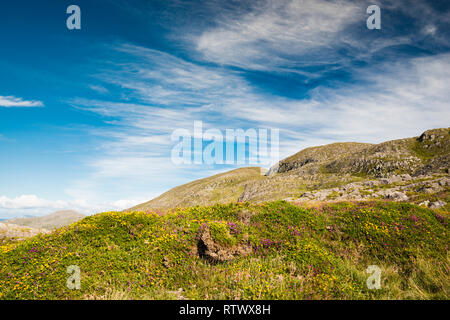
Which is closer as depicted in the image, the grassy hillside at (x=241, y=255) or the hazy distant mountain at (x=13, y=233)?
the grassy hillside at (x=241, y=255)

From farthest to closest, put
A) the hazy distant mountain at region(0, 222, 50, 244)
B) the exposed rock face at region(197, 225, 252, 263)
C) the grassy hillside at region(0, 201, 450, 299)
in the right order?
1. the hazy distant mountain at region(0, 222, 50, 244)
2. the exposed rock face at region(197, 225, 252, 263)
3. the grassy hillside at region(0, 201, 450, 299)

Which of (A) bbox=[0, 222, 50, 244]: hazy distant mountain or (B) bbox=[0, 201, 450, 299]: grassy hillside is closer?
(B) bbox=[0, 201, 450, 299]: grassy hillside

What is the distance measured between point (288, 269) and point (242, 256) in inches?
76.1

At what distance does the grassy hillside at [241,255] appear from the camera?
7441 mm

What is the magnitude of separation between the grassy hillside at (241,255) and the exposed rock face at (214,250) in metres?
0.04

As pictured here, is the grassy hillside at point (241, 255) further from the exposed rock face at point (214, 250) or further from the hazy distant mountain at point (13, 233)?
the hazy distant mountain at point (13, 233)

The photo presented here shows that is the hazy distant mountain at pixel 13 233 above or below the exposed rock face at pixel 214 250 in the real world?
below

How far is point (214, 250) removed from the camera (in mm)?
9297

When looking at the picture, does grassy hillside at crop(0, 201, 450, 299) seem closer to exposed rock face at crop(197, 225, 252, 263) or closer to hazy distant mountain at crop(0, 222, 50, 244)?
exposed rock face at crop(197, 225, 252, 263)

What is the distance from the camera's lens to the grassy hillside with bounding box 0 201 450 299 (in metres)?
7.44

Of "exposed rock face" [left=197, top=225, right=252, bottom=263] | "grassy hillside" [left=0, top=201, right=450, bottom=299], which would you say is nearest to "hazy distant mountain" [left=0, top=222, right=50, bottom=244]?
"grassy hillside" [left=0, top=201, right=450, bottom=299]

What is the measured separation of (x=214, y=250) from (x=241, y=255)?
1192 mm

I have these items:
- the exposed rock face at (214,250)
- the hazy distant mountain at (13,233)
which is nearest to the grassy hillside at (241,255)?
the exposed rock face at (214,250)

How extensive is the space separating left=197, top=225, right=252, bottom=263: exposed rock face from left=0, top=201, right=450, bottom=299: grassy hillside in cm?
4
